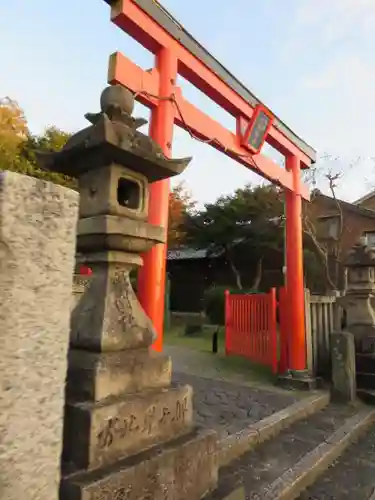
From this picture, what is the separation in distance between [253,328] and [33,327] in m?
6.50

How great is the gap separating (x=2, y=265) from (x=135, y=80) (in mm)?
2986

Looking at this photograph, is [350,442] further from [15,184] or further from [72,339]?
[15,184]

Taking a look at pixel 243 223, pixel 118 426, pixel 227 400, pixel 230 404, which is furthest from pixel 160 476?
pixel 243 223

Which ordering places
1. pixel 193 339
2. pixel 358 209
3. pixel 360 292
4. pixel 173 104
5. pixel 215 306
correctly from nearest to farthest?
pixel 173 104
pixel 360 292
pixel 193 339
pixel 215 306
pixel 358 209

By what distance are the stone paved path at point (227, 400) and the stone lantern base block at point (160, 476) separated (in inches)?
57.0

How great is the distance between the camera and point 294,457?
339 cm

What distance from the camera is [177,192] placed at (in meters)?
20.1

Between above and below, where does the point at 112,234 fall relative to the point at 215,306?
above

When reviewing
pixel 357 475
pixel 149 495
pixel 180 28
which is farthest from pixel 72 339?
pixel 180 28

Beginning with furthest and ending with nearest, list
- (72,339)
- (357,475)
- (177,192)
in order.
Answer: (177,192) < (357,475) < (72,339)

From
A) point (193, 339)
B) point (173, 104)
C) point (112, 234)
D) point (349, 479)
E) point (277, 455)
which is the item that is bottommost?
point (349, 479)

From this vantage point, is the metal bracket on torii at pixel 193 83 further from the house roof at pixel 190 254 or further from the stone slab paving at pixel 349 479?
the house roof at pixel 190 254

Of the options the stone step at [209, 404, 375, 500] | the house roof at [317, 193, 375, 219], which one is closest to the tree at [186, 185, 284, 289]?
the house roof at [317, 193, 375, 219]

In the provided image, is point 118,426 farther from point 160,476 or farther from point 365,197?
point 365,197
